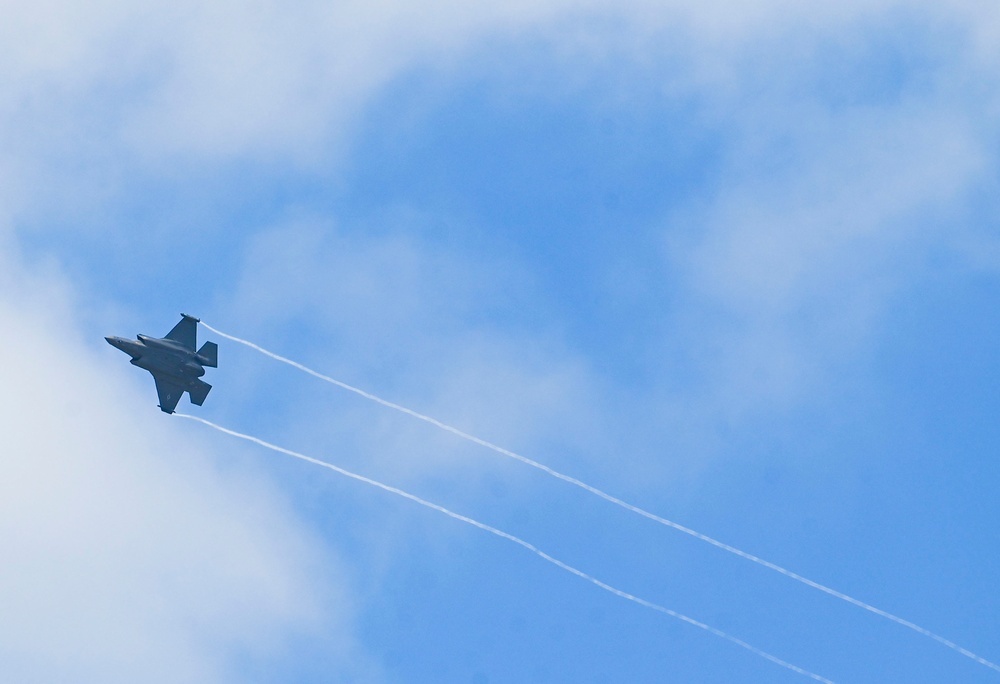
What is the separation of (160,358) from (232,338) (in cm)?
Answer: 512

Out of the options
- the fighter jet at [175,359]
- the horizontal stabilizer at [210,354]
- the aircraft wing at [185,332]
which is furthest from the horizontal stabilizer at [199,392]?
the aircraft wing at [185,332]

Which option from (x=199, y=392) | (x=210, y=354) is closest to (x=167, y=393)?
(x=199, y=392)

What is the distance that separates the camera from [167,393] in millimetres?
59625

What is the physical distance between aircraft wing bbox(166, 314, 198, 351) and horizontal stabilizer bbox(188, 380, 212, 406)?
2181 millimetres

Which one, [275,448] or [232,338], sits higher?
[232,338]

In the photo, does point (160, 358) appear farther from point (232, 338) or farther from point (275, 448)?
point (275, 448)

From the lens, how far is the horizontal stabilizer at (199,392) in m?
59.3

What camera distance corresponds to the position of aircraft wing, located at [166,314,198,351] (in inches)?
2344

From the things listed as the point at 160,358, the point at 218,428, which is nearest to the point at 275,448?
the point at 218,428

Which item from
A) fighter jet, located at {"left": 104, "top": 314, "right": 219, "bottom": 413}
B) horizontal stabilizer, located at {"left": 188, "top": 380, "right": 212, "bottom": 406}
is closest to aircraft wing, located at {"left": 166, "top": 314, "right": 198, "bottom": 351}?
fighter jet, located at {"left": 104, "top": 314, "right": 219, "bottom": 413}

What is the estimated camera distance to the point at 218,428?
57188mm

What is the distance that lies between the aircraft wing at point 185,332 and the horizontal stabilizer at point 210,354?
0.73m

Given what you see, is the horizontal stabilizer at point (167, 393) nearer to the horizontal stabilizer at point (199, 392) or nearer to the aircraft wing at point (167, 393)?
the aircraft wing at point (167, 393)

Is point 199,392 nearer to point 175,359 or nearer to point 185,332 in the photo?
point 175,359
